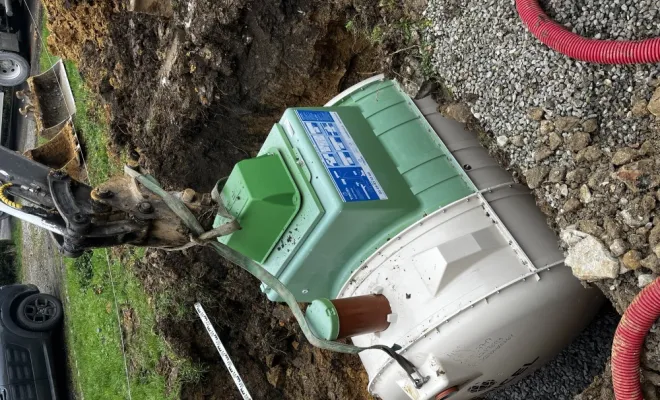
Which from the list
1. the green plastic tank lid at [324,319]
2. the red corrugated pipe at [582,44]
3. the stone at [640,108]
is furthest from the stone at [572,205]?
the green plastic tank lid at [324,319]

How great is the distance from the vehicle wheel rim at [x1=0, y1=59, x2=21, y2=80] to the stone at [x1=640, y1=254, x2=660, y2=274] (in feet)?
29.4

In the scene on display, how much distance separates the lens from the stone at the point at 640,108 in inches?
95.8

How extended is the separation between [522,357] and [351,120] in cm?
176

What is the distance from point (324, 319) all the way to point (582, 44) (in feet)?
6.15

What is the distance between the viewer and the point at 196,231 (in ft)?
10.4

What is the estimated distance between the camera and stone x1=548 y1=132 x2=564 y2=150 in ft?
9.05

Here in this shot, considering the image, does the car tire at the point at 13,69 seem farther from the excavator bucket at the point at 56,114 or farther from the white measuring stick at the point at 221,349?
the white measuring stick at the point at 221,349

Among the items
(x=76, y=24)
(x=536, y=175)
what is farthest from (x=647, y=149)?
(x=76, y=24)

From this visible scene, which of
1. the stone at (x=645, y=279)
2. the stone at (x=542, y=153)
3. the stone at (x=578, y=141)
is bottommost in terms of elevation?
the stone at (x=645, y=279)

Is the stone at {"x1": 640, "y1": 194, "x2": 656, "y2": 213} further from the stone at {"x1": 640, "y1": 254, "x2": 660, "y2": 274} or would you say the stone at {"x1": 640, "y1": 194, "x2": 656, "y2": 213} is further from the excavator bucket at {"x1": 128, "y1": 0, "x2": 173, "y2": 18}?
the excavator bucket at {"x1": 128, "y1": 0, "x2": 173, "y2": 18}

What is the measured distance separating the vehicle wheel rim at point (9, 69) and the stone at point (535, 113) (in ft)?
27.1

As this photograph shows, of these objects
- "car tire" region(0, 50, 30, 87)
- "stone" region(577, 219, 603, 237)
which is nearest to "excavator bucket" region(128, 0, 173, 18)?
"stone" region(577, 219, 603, 237)

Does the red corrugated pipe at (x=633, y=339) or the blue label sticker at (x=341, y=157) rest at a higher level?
the blue label sticker at (x=341, y=157)

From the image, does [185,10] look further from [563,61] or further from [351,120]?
[563,61]
